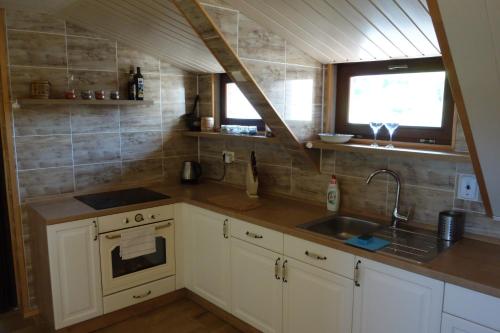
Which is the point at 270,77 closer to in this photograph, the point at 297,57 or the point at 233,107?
the point at 297,57

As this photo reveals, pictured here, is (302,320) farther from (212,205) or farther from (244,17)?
(244,17)

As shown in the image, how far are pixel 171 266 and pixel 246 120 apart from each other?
4.38ft

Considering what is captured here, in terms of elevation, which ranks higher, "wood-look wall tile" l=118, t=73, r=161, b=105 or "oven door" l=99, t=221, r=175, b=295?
"wood-look wall tile" l=118, t=73, r=161, b=105

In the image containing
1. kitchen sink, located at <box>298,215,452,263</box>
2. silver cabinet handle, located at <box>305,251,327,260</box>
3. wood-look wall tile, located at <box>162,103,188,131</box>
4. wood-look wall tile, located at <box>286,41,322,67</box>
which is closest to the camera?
kitchen sink, located at <box>298,215,452,263</box>

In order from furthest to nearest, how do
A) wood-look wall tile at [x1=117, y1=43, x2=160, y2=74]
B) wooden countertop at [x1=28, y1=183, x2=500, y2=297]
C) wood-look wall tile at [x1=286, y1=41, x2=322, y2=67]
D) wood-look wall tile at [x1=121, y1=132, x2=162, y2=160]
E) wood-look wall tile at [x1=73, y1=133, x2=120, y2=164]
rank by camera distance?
wood-look wall tile at [x1=121, y1=132, x2=162, y2=160]
wood-look wall tile at [x1=117, y1=43, x2=160, y2=74]
wood-look wall tile at [x1=73, y1=133, x2=120, y2=164]
wood-look wall tile at [x1=286, y1=41, x2=322, y2=67]
wooden countertop at [x1=28, y1=183, x2=500, y2=297]

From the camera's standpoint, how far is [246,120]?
3.43 meters

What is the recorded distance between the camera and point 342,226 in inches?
99.4

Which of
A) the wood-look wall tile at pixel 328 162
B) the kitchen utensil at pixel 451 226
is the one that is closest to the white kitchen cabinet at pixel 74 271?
the wood-look wall tile at pixel 328 162

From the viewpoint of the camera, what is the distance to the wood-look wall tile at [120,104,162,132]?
3271mm

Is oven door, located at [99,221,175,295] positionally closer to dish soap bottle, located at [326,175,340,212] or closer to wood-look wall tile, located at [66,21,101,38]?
dish soap bottle, located at [326,175,340,212]

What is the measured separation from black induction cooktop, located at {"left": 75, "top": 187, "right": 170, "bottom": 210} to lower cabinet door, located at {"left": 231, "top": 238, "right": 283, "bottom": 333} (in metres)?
0.79

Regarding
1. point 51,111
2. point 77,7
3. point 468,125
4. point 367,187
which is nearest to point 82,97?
point 51,111

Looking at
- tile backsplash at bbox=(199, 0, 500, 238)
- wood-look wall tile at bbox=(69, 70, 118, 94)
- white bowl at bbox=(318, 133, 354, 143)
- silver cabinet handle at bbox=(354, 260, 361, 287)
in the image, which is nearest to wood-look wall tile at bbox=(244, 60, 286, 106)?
tile backsplash at bbox=(199, 0, 500, 238)

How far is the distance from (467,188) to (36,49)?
9.30 feet
